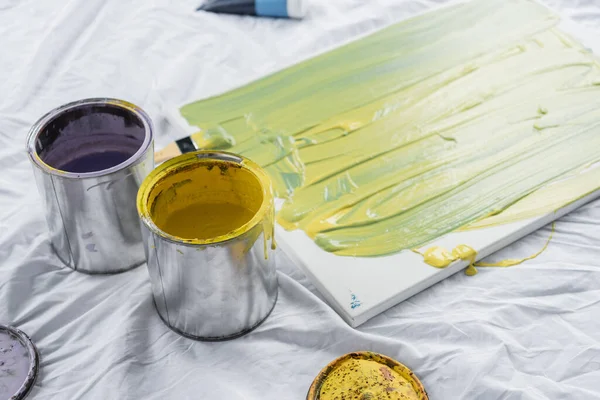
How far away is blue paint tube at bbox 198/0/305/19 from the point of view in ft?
4.56

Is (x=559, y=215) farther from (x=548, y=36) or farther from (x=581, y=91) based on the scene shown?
(x=548, y=36)

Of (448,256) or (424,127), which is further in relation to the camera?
(424,127)

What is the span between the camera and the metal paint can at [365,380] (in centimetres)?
81

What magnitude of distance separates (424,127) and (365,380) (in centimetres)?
46

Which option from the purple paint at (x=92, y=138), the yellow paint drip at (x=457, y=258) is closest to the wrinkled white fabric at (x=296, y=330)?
the yellow paint drip at (x=457, y=258)

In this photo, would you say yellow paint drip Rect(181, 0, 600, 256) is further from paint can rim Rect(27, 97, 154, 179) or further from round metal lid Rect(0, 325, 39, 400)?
round metal lid Rect(0, 325, 39, 400)

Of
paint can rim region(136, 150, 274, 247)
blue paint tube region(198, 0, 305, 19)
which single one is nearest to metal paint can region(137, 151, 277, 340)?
paint can rim region(136, 150, 274, 247)

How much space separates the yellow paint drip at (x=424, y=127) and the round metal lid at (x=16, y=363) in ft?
1.21

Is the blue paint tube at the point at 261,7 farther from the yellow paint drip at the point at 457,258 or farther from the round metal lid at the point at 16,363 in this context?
the round metal lid at the point at 16,363

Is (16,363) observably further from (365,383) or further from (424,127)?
(424,127)

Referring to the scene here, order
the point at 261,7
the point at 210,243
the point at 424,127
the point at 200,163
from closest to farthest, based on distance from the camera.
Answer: the point at 210,243 → the point at 200,163 → the point at 424,127 → the point at 261,7

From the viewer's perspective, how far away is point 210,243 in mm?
788

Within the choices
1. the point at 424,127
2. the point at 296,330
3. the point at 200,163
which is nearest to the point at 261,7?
the point at 424,127

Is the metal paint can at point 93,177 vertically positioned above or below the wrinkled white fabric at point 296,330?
above
